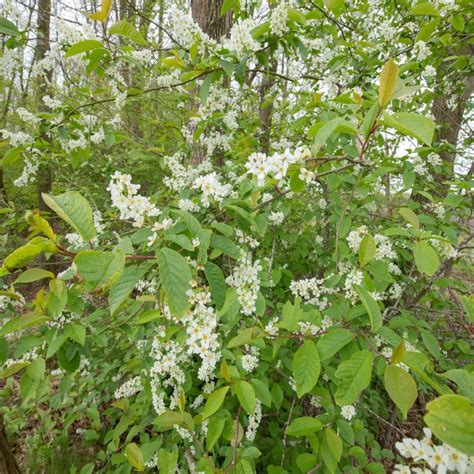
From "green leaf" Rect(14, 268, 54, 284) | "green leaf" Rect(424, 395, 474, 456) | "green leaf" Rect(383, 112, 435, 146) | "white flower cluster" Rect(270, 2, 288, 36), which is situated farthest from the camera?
"white flower cluster" Rect(270, 2, 288, 36)

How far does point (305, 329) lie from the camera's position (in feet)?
4.35

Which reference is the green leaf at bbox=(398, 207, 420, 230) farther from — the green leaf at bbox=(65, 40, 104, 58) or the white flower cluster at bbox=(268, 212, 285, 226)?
the green leaf at bbox=(65, 40, 104, 58)

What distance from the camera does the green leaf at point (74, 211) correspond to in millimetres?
807

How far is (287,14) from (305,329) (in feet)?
5.25

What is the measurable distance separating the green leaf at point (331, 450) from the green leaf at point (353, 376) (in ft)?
1.52

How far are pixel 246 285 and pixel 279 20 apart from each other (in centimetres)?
147

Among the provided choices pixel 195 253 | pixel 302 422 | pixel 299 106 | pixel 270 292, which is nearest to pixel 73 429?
pixel 270 292

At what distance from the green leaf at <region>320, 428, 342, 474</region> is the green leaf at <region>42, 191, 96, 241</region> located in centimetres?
120

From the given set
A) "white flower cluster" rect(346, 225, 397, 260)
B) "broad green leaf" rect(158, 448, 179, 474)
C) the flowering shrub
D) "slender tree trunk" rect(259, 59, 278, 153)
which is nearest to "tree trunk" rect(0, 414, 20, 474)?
the flowering shrub

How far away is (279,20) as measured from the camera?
1698 mm

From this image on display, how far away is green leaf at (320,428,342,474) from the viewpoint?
1199mm

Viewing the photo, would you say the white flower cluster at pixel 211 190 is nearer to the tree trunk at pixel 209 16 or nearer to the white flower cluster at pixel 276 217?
the white flower cluster at pixel 276 217

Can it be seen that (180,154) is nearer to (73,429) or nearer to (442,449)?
(442,449)

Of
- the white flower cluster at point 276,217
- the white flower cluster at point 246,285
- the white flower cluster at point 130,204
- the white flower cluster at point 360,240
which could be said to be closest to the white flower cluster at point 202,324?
the white flower cluster at point 246,285
